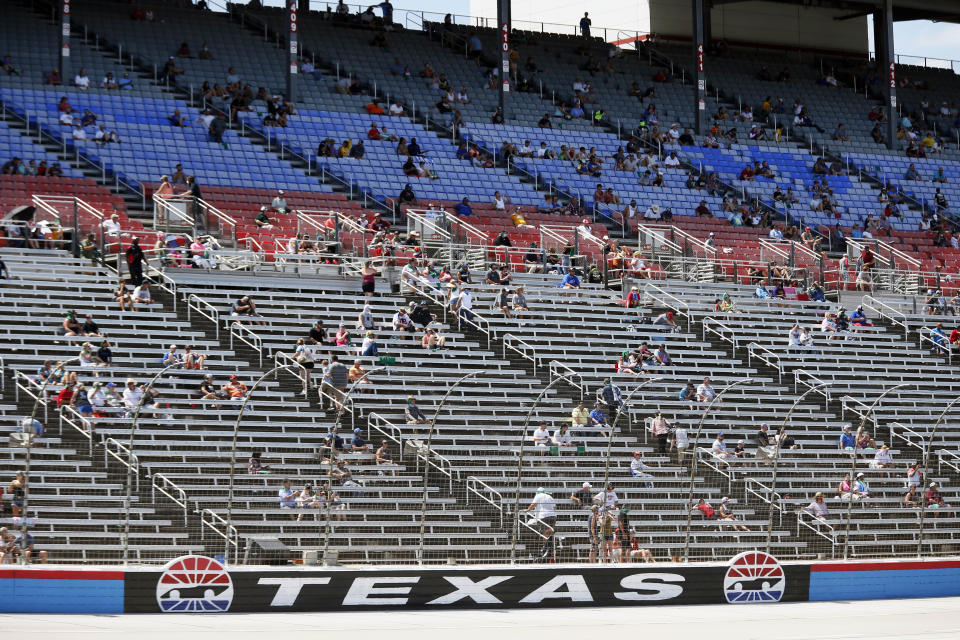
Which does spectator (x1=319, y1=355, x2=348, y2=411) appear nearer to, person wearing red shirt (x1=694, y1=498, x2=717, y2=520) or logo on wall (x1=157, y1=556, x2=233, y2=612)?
person wearing red shirt (x1=694, y1=498, x2=717, y2=520)

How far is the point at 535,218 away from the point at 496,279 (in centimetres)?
664

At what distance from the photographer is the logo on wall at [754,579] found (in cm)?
2170

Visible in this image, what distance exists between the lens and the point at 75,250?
3130 centimetres

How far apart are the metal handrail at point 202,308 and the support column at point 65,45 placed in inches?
475

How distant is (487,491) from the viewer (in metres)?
24.0

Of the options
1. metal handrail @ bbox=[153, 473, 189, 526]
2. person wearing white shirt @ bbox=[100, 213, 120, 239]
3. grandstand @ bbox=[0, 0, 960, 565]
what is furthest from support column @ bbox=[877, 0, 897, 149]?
metal handrail @ bbox=[153, 473, 189, 526]

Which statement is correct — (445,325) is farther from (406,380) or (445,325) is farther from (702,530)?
(702,530)

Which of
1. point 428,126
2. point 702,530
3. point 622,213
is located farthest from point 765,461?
point 428,126

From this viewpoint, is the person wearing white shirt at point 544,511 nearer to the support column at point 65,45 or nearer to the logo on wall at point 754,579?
the logo on wall at point 754,579

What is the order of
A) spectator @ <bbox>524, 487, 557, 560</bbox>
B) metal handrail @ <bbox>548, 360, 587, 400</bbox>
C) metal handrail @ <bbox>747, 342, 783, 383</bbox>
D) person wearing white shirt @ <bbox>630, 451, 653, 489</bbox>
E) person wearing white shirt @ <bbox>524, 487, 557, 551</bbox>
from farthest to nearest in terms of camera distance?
metal handrail @ <bbox>747, 342, 783, 383</bbox> → metal handrail @ <bbox>548, 360, 587, 400</bbox> → person wearing white shirt @ <bbox>630, 451, 653, 489</bbox> → person wearing white shirt @ <bbox>524, 487, 557, 551</bbox> → spectator @ <bbox>524, 487, 557, 560</bbox>

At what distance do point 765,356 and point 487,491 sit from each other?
1120 cm

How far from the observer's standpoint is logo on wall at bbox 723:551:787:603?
2170 cm

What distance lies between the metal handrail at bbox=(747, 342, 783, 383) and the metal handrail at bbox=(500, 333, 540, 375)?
532 cm

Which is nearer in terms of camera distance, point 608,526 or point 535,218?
point 608,526
